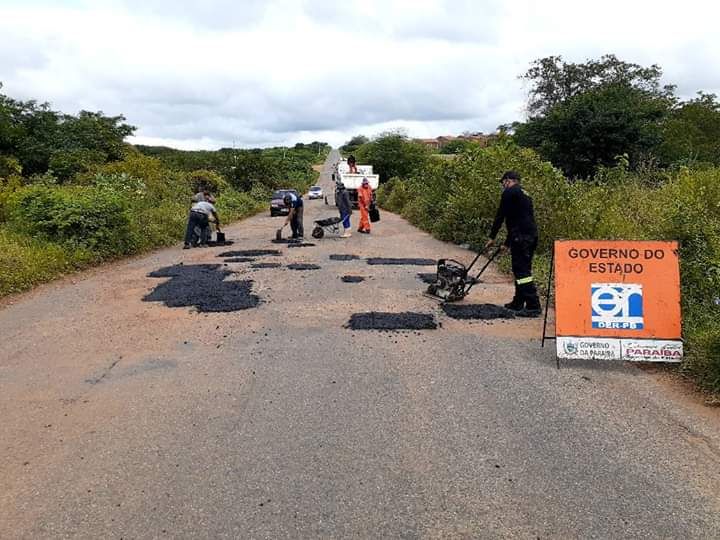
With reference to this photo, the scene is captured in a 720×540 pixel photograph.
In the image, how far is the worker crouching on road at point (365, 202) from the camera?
1777 centimetres

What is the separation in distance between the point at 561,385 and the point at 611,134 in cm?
3546

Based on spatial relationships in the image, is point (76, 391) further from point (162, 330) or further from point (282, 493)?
point (282, 493)

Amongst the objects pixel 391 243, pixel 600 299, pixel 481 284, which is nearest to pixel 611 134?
pixel 391 243

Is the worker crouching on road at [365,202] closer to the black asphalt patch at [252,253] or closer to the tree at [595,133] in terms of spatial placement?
the black asphalt patch at [252,253]

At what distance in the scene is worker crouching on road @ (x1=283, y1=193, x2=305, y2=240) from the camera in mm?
17234

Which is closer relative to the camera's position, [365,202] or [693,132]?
[365,202]

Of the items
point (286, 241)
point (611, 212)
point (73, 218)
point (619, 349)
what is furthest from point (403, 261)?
point (619, 349)

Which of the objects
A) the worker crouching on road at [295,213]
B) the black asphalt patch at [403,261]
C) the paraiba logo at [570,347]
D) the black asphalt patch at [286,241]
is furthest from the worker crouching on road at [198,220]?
the paraiba logo at [570,347]

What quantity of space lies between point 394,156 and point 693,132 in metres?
23.5

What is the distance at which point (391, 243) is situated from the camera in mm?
16922

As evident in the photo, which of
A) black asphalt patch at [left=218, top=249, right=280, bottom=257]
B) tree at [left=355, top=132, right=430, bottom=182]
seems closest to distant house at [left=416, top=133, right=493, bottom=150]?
tree at [left=355, top=132, right=430, bottom=182]

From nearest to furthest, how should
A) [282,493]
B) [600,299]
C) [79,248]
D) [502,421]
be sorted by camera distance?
[282,493]
[502,421]
[600,299]
[79,248]

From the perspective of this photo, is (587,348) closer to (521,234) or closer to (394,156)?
(521,234)

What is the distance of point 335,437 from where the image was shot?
4539mm
